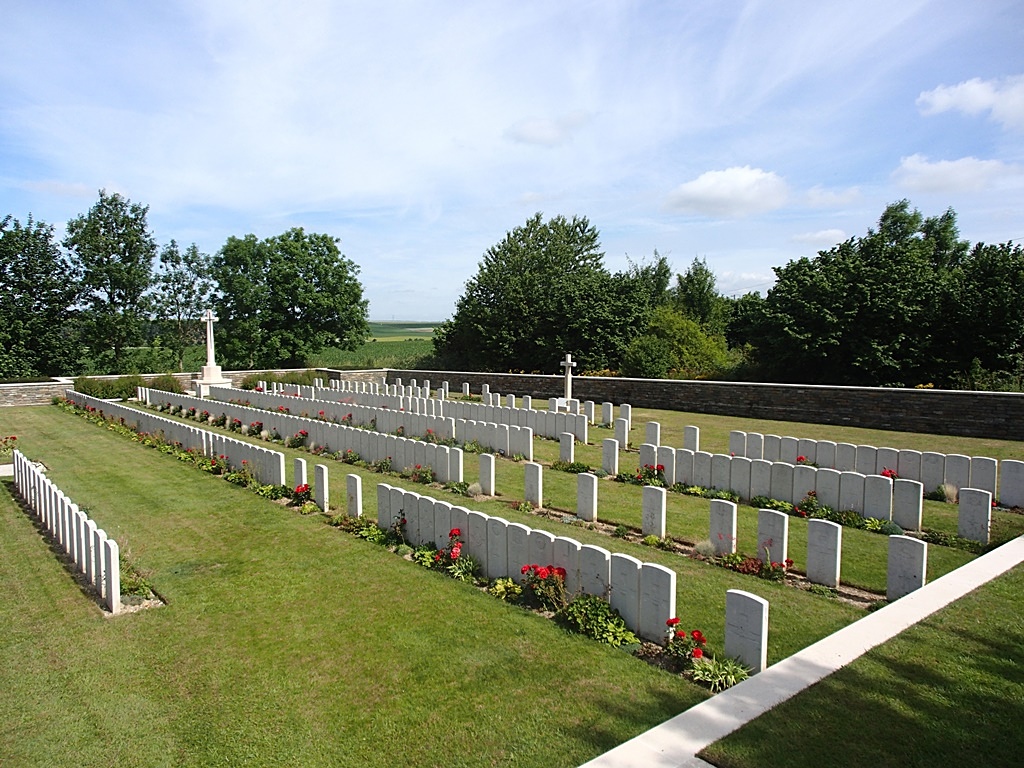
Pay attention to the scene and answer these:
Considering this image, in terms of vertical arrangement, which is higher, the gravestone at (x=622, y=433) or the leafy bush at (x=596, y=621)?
the gravestone at (x=622, y=433)

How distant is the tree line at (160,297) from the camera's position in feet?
111

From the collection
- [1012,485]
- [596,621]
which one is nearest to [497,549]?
[596,621]

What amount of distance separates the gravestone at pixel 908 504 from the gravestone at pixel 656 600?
15.6ft

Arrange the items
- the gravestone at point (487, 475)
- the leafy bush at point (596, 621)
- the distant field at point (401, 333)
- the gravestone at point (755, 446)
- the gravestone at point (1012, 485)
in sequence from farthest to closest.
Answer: the distant field at point (401, 333)
the gravestone at point (755, 446)
the gravestone at point (487, 475)
the gravestone at point (1012, 485)
the leafy bush at point (596, 621)

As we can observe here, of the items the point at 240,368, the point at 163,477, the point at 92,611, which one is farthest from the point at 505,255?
the point at 92,611

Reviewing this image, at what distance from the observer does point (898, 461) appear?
10.6 meters

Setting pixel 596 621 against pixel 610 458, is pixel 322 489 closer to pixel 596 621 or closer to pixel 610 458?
pixel 610 458

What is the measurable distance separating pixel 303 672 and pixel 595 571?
257 centimetres

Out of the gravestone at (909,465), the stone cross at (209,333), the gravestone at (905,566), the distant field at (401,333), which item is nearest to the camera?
the gravestone at (905,566)

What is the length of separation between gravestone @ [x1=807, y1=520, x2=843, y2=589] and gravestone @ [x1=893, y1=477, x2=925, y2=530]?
96.5 inches

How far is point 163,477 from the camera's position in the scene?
1276 cm

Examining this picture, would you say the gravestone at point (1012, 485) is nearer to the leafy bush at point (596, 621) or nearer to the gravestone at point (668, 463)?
the gravestone at point (668, 463)

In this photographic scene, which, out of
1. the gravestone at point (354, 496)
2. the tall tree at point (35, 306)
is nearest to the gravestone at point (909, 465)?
the gravestone at point (354, 496)

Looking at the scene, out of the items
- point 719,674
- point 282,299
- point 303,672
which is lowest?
point 303,672
